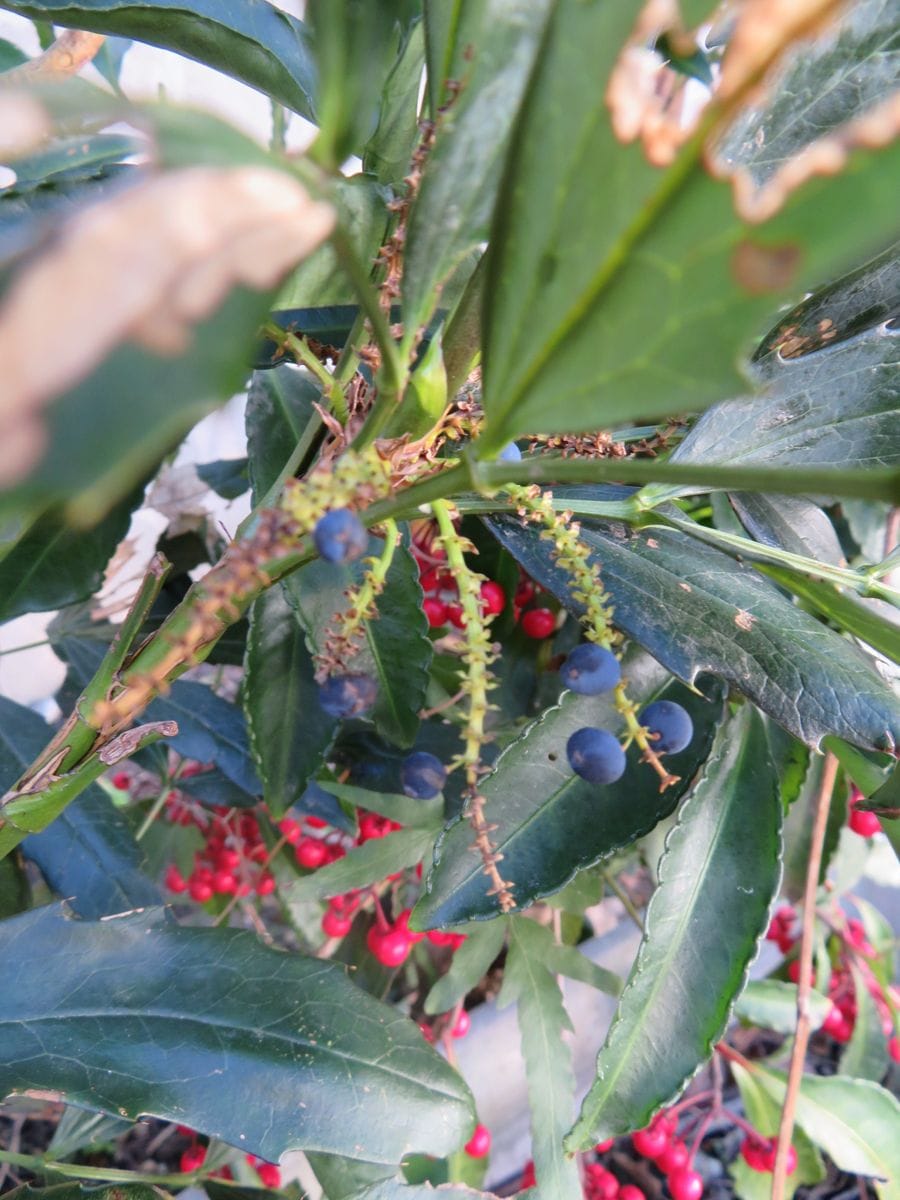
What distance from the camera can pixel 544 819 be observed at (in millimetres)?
441

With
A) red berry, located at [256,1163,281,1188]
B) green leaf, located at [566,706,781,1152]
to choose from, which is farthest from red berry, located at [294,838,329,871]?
green leaf, located at [566,706,781,1152]

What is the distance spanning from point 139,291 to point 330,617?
33cm

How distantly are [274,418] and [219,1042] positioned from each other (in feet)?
1.18

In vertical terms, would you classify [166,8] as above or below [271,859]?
above

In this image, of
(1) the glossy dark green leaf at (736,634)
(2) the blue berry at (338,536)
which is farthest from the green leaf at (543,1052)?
(2) the blue berry at (338,536)

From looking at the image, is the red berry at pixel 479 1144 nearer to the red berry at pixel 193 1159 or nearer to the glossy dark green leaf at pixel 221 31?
the red berry at pixel 193 1159

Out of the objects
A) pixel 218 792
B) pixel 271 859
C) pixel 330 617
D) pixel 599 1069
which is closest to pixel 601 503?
pixel 330 617

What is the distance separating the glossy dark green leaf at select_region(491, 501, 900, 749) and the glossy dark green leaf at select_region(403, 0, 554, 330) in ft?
0.60

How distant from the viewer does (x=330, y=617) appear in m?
0.44

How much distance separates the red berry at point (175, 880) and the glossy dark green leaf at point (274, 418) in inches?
19.8

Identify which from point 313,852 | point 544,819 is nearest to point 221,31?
point 544,819

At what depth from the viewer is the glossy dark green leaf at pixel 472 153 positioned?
0.72ft

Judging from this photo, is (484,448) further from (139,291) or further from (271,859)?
(271,859)

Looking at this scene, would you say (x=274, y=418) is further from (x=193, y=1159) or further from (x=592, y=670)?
(x=193, y=1159)
